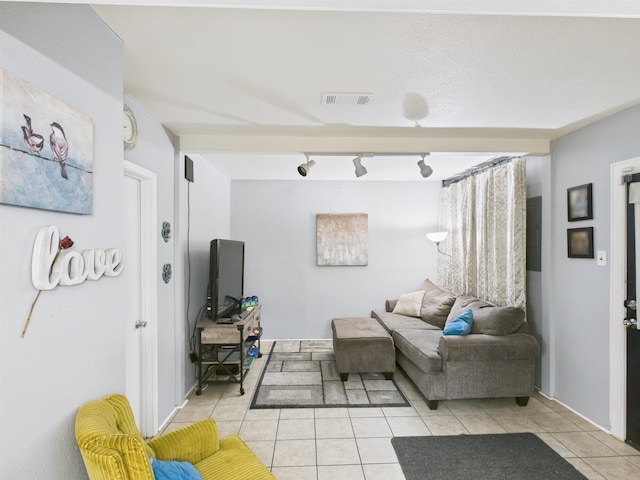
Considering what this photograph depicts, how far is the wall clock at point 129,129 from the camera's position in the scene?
2068 mm

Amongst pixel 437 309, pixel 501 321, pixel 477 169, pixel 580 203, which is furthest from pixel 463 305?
pixel 477 169

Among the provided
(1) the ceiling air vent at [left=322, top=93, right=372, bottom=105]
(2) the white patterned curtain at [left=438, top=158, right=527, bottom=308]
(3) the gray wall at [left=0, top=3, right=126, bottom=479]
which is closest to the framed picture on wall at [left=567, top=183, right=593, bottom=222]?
(2) the white patterned curtain at [left=438, top=158, right=527, bottom=308]

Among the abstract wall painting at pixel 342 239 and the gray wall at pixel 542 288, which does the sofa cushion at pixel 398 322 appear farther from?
the gray wall at pixel 542 288

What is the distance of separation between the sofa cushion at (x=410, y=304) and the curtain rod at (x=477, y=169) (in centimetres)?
173

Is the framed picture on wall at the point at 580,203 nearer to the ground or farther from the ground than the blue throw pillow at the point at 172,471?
farther from the ground

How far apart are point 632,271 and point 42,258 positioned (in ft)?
11.5

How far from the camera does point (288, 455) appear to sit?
231 cm

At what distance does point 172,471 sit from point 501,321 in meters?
2.92

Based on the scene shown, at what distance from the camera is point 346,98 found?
216 cm

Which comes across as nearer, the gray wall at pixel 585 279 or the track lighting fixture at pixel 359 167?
the gray wall at pixel 585 279

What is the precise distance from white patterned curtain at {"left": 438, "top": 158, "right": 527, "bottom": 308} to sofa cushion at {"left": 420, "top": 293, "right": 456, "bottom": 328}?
0.27 m

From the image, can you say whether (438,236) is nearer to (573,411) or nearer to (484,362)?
(484,362)

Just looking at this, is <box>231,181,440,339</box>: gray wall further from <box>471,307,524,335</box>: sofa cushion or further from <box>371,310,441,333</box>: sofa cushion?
<box>471,307,524,335</box>: sofa cushion

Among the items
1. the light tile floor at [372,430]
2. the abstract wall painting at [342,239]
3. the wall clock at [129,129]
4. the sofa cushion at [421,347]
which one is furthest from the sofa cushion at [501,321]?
the wall clock at [129,129]
